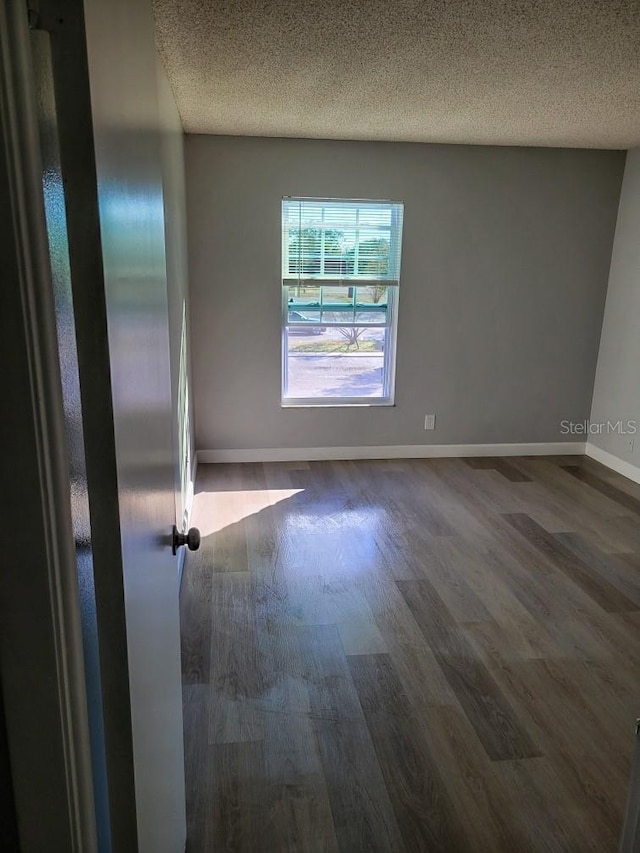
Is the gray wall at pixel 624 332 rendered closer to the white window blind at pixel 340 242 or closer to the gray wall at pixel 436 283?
the gray wall at pixel 436 283

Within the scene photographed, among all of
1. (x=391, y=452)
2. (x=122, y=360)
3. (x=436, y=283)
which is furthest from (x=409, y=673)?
(x=436, y=283)

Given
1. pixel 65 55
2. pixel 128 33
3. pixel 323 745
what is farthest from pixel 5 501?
pixel 323 745

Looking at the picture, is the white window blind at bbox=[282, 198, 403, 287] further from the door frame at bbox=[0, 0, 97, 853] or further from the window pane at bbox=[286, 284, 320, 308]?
the door frame at bbox=[0, 0, 97, 853]

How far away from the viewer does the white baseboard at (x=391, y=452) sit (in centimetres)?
494

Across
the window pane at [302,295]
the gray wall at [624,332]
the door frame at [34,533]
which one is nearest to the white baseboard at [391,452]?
the gray wall at [624,332]

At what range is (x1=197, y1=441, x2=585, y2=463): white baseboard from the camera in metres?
4.94

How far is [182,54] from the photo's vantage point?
271 cm

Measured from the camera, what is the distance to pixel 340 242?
468 cm

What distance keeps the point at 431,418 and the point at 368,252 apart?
1.43 metres

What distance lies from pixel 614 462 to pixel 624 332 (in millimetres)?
1027

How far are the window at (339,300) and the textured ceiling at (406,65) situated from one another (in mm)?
641

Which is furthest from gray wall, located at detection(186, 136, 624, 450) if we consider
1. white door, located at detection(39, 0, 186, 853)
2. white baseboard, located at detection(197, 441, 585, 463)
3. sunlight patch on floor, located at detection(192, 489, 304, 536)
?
white door, located at detection(39, 0, 186, 853)

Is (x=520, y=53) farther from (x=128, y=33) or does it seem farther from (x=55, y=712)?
(x=55, y=712)

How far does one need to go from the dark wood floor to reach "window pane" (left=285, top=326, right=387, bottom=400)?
113 centimetres
